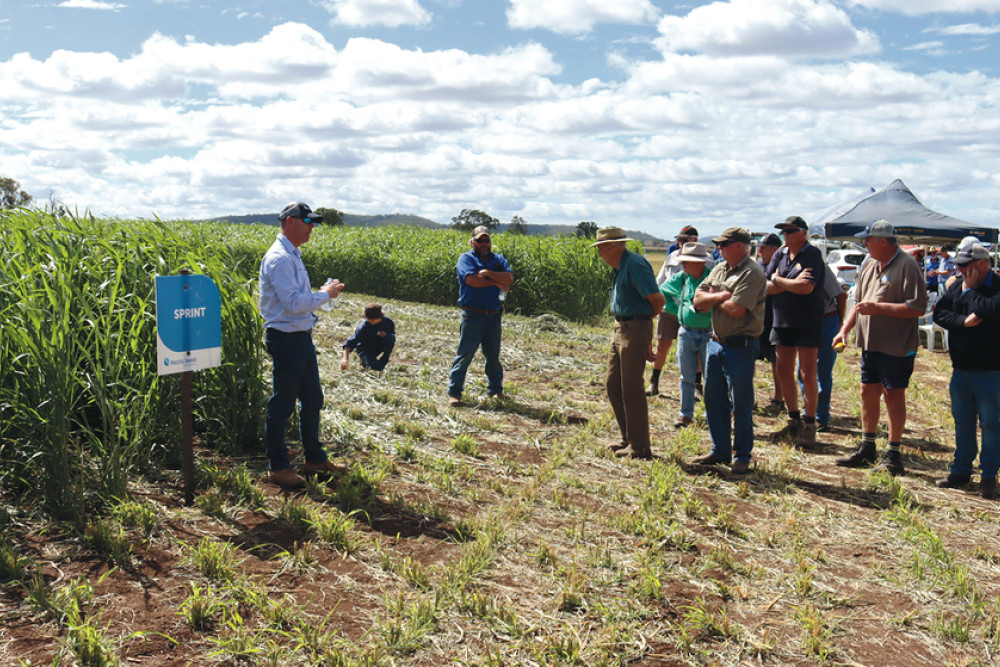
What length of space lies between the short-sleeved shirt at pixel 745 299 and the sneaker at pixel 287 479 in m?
3.52

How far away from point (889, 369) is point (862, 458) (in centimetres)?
90

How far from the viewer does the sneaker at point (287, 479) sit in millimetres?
5246

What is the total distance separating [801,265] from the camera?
7.17 metres

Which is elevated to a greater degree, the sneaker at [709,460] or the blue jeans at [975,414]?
the blue jeans at [975,414]

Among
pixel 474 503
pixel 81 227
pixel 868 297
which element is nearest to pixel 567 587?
pixel 474 503

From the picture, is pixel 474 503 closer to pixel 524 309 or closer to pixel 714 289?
pixel 714 289

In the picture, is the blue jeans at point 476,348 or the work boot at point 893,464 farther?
the blue jeans at point 476,348

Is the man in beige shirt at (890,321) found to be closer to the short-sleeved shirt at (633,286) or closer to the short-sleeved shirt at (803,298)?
the short-sleeved shirt at (803,298)

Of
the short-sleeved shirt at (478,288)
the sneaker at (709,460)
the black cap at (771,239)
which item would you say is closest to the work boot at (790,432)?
the sneaker at (709,460)

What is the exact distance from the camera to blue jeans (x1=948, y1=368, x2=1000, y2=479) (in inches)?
231

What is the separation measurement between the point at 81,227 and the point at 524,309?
13.6m

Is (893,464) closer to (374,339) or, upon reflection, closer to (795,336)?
(795,336)

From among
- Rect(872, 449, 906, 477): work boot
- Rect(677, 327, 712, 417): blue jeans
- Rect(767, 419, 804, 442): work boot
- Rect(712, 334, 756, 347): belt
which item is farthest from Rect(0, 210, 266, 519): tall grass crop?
Rect(872, 449, 906, 477): work boot

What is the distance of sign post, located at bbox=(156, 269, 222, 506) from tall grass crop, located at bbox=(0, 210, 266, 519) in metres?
0.31
